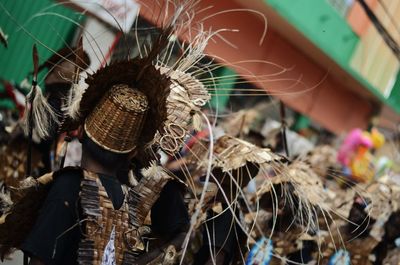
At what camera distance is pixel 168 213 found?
3.00m

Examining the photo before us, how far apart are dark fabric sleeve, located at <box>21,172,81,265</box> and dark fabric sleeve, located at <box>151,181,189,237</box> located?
1.91 ft

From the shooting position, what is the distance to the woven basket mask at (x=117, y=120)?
265 centimetres

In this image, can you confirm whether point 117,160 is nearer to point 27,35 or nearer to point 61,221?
point 61,221

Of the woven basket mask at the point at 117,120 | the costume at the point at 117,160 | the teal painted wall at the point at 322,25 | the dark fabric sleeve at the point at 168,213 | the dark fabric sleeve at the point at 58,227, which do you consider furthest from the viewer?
the teal painted wall at the point at 322,25

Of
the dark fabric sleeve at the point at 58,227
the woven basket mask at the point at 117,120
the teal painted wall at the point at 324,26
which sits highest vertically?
the teal painted wall at the point at 324,26

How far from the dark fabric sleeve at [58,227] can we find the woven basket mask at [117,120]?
0.23m

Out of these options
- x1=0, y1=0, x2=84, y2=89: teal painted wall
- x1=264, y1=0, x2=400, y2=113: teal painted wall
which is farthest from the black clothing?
x1=264, y1=0, x2=400, y2=113: teal painted wall

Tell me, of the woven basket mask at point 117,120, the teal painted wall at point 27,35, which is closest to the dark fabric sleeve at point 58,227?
the woven basket mask at point 117,120

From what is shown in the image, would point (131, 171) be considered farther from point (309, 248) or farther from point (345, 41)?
point (345, 41)

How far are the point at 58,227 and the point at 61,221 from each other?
0.03m

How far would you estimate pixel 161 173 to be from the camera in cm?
297

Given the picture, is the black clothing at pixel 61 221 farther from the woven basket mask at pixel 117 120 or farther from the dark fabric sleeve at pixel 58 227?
the woven basket mask at pixel 117 120

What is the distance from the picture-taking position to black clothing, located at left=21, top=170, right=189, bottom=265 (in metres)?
2.30

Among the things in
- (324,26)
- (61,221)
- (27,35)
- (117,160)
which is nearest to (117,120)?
(117,160)
